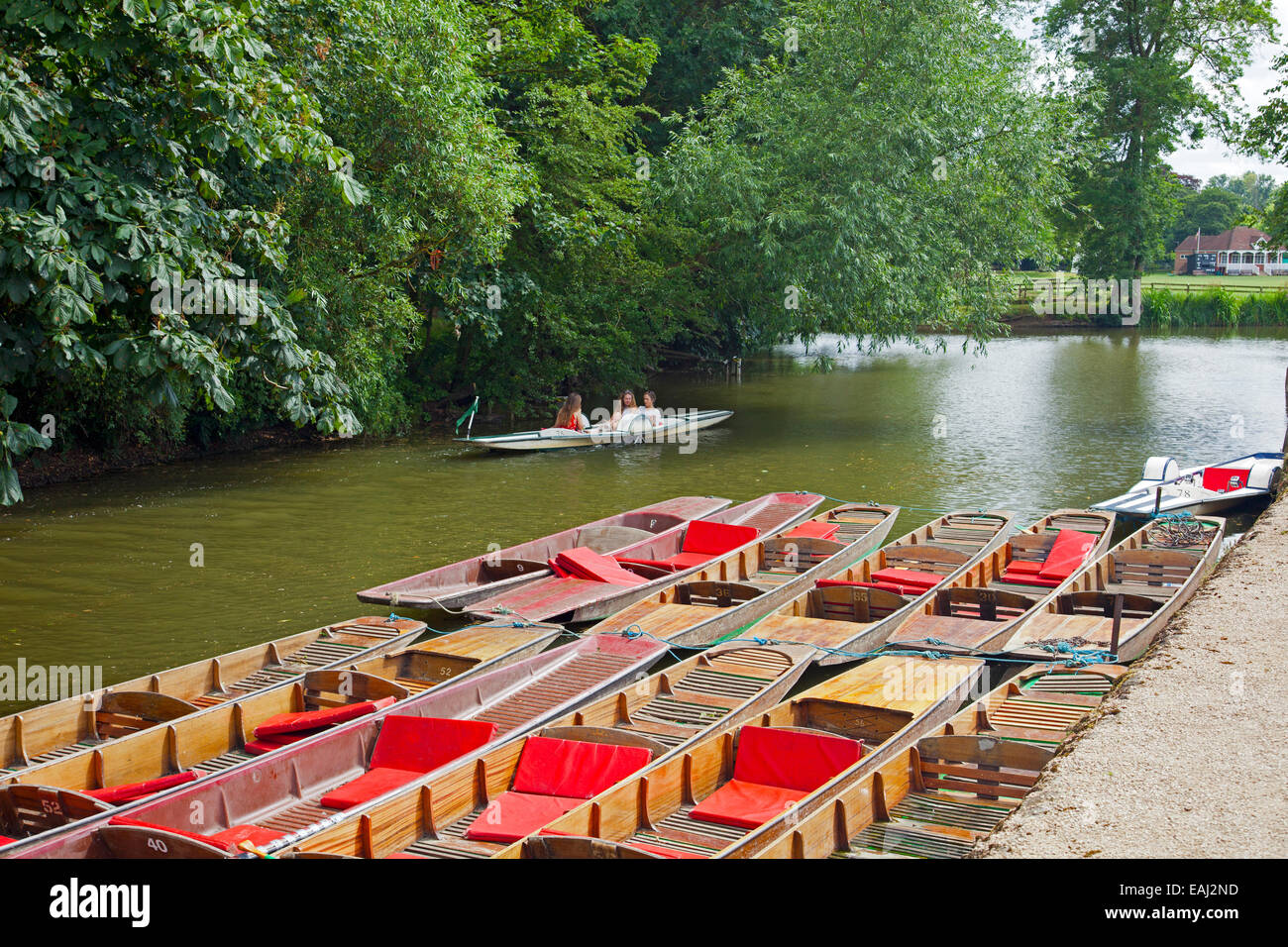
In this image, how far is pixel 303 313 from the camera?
1605 centimetres

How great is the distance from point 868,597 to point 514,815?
15.1 feet

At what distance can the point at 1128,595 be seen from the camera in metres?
9.33

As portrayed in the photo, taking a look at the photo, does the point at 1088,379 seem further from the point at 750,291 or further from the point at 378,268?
the point at 378,268

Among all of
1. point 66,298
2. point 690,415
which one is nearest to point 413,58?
point 690,415

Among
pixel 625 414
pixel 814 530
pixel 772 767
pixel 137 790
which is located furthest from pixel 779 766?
pixel 625 414

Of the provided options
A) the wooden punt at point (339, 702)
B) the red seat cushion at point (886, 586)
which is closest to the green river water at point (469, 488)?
the wooden punt at point (339, 702)

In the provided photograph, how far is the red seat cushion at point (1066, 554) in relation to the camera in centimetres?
1073

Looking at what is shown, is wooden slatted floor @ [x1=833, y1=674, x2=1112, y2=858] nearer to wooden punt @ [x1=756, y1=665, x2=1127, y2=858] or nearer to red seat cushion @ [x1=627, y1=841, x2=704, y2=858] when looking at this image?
wooden punt @ [x1=756, y1=665, x2=1127, y2=858]

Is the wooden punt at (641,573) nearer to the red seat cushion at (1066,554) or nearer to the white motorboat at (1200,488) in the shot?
the red seat cushion at (1066,554)

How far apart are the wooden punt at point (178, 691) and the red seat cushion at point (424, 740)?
121 centimetres

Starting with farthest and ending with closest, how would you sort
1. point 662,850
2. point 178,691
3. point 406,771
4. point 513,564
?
point 513,564 < point 178,691 < point 406,771 < point 662,850

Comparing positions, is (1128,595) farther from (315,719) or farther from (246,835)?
(246,835)

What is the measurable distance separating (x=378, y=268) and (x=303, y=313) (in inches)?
75.6
